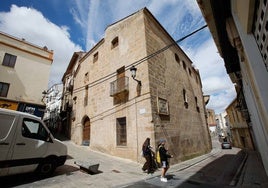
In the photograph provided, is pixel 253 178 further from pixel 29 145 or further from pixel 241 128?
pixel 241 128

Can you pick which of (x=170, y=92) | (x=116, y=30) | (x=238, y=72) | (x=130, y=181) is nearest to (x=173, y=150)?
(x=170, y=92)

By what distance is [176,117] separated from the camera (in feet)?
32.8

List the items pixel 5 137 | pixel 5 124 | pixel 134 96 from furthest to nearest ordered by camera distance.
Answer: pixel 134 96
pixel 5 124
pixel 5 137

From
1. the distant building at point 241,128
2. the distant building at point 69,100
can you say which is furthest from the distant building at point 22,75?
the distant building at point 241,128

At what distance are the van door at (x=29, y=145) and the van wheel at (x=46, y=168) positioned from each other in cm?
20

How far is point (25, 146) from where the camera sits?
14.3ft

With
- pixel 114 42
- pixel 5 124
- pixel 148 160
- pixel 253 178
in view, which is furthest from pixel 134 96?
pixel 253 178

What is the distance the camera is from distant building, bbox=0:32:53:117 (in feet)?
38.6

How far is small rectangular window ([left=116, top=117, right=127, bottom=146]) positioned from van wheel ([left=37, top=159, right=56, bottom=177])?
13.8 ft

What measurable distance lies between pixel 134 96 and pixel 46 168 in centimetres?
529

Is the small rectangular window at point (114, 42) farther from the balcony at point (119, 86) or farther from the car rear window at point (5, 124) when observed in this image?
the car rear window at point (5, 124)

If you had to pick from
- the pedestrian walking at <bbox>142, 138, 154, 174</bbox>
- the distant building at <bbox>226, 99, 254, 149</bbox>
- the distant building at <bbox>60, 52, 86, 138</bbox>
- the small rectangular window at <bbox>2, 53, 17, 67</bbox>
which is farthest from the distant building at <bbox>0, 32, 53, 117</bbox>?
the distant building at <bbox>226, 99, 254, 149</bbox>

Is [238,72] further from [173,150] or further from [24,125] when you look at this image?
[24,125]

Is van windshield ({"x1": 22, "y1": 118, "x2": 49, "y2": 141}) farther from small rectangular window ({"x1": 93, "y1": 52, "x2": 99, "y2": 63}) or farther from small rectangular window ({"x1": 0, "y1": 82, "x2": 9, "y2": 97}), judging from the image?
small rectangular window ({"x1": 0, "y1": 82, "x2": 9, "y2": 97})
